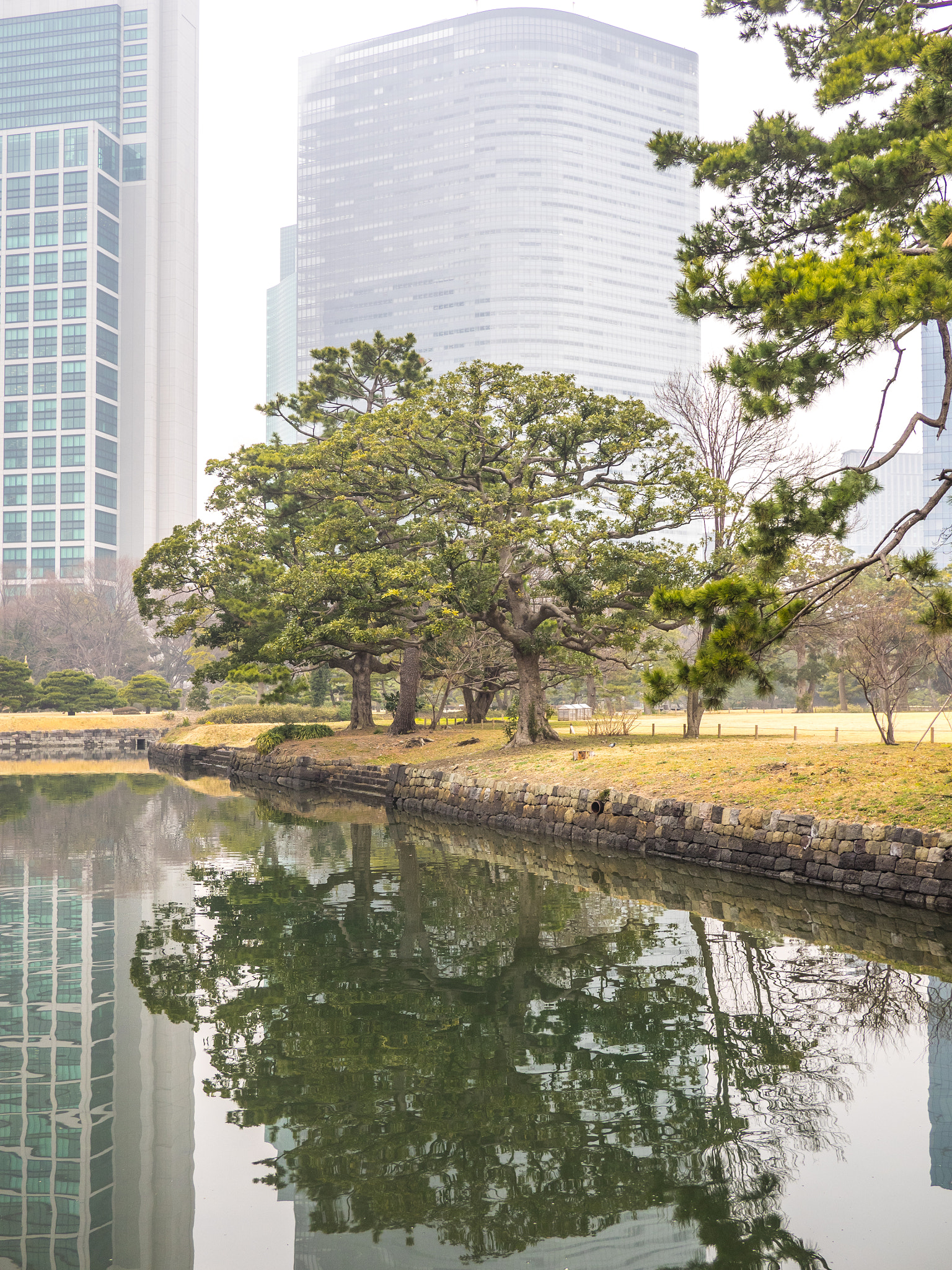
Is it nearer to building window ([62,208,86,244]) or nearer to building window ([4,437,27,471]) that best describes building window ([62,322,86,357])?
building window ([62,208,86,244])

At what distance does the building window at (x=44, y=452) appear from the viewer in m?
113

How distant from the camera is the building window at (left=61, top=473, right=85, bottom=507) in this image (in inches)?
4387

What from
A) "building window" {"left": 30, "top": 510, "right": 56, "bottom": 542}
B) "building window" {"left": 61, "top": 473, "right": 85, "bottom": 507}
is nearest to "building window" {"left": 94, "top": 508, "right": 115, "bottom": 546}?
"building window" {"left": 30, "top": 510, "right": 56, "bottom": 542}

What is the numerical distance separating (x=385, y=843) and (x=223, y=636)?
1549 centimetres

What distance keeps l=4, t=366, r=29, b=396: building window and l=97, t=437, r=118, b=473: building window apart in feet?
34.3

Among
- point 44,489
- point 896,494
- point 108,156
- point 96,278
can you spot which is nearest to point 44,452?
point 44,489

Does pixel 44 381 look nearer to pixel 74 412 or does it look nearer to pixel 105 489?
pixel 74 412

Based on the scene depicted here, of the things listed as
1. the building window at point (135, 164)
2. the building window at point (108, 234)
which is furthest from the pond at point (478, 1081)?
the building window at point (135, 164)

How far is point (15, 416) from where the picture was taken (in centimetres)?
11388

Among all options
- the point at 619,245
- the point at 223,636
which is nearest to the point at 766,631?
the point at 223,636

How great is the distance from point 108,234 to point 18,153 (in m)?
14.7

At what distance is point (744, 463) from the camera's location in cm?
2903

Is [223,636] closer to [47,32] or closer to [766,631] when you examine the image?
[766,631]

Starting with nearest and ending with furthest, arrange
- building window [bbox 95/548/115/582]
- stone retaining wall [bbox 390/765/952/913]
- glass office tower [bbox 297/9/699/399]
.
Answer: stone retaining wall [bbox 390/765/952/913] < building window [bbox 95/548/115/582] < glass office tower [bbox 297/9/699/399]
